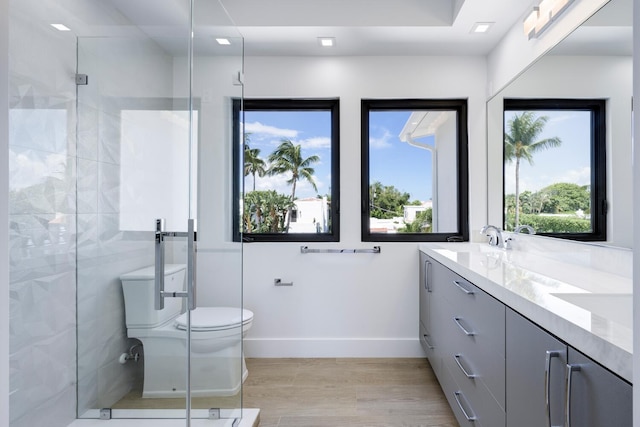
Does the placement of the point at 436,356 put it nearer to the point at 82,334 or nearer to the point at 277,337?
the point at 277,337

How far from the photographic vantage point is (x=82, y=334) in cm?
167

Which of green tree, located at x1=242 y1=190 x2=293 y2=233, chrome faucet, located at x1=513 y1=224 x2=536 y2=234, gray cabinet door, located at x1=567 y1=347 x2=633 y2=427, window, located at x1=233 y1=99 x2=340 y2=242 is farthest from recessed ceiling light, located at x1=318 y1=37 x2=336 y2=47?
gray cabinet door, located at x1=567 y1=347 x2=633 y2=427

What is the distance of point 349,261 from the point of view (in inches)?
112

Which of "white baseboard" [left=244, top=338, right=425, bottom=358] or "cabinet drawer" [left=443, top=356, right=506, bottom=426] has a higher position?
"cabinet drawer" [left=443, top=356, right=506, bottom=426]

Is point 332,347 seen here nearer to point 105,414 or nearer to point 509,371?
point 105,414

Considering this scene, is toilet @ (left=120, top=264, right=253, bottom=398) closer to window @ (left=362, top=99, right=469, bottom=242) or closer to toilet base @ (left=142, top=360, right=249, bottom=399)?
toilet base @ (left=142, top=360, right=249, bottom=399)

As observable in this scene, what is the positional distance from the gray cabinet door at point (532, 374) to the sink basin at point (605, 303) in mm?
154

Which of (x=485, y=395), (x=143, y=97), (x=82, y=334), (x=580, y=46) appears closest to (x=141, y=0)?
(x=143, y=97)

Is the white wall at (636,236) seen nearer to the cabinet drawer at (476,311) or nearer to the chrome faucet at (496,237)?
the cabinet drawer at (476,311)

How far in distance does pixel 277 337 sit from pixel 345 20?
2224 millimetres

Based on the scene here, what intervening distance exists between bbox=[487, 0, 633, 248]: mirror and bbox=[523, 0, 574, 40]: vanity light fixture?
14 centimetres

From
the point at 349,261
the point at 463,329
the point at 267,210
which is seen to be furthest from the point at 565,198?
the point at 267,210

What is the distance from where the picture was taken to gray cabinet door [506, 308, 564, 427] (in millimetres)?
928

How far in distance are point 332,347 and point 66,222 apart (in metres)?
1.93
